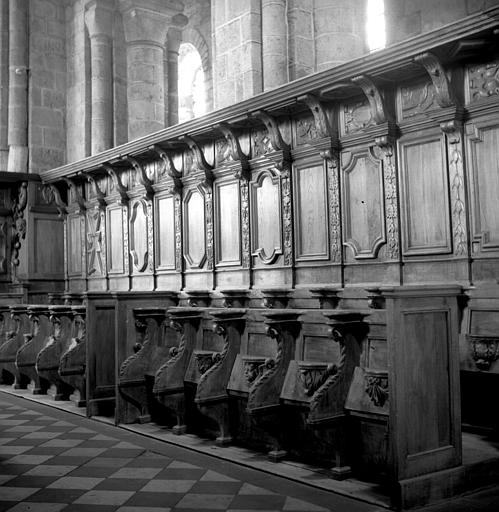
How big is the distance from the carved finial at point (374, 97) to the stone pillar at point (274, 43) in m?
2.42

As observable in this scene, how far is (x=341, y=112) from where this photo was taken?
6.50m

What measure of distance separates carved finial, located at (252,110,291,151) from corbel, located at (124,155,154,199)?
8.51 feet

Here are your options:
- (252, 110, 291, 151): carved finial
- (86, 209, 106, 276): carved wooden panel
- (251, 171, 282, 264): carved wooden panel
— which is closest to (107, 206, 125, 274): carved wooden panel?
(86, 209, 106, 276): carved wooden panel

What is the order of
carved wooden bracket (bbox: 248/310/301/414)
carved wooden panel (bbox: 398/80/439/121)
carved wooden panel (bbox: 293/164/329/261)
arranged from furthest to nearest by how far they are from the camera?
carved wooden panel (bbox: 293/164/329/261) < carved wooden panel (bbox: 398/80/439/121) < carved wooden bracket (bbox: 248/310/301/414)

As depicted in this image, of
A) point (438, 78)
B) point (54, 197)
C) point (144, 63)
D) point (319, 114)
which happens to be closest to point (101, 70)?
point (144, 63)

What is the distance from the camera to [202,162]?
319 inches

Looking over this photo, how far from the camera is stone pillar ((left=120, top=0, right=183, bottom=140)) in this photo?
1296 centimetres

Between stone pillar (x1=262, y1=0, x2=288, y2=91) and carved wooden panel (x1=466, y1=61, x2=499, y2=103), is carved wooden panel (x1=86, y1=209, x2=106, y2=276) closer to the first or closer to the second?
stone pillar (x1=262, y1=0, x2=288, y2=91)

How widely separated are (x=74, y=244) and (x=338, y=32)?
5.82 metres

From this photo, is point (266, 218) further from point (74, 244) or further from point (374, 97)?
point (74, 244)

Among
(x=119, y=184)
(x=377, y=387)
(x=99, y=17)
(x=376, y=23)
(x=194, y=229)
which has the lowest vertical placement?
(x=377, y=387)

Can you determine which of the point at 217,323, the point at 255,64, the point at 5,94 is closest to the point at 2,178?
the point at 5,94

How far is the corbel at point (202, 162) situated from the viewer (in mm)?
8094

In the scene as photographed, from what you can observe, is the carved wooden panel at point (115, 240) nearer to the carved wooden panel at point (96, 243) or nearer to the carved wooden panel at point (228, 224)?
the carved wooden panel at point (96, 243)
